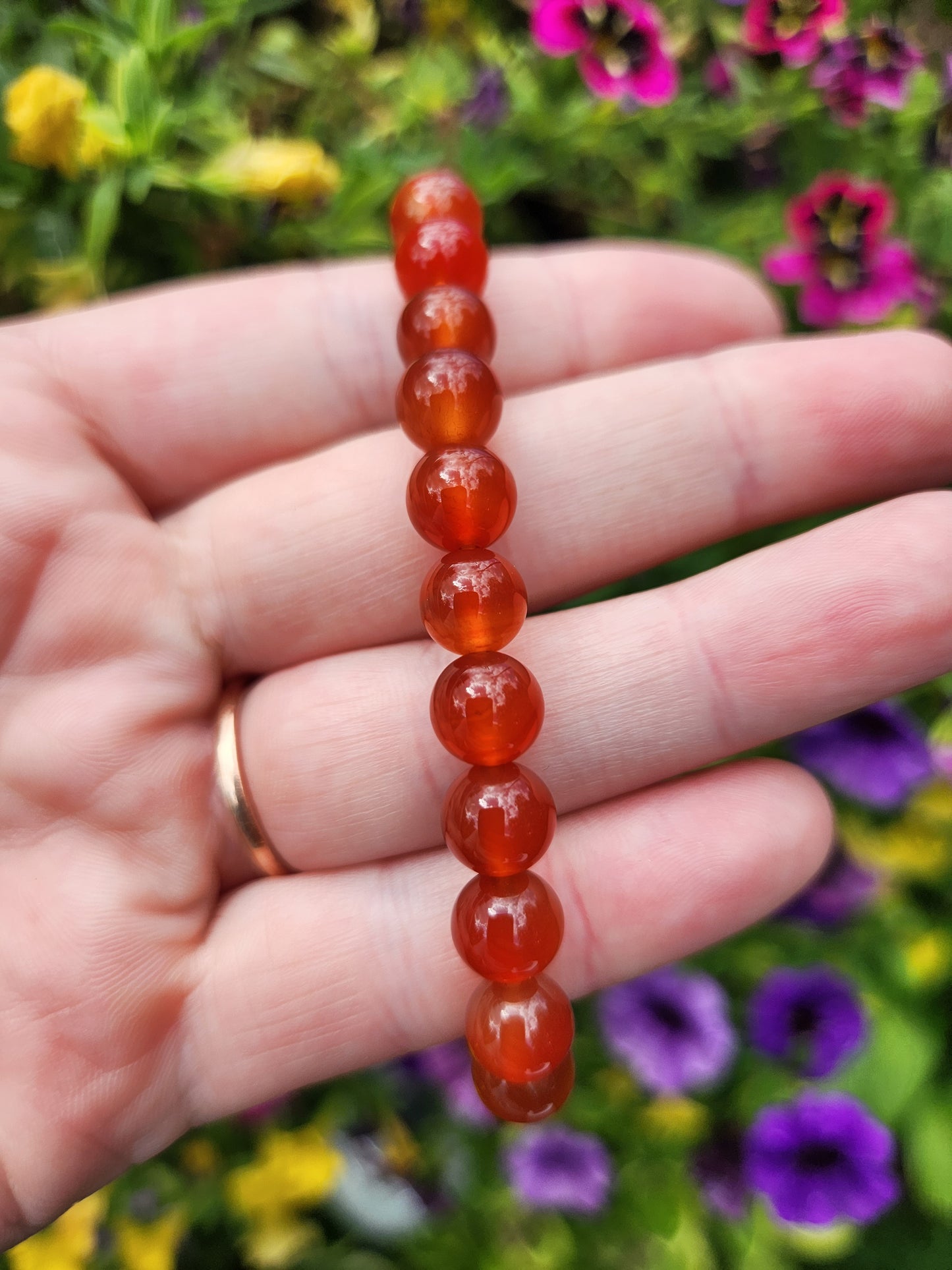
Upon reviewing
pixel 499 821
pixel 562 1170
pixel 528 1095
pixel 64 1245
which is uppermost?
pixel 499 821

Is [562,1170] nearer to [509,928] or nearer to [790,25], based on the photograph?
[509,928]

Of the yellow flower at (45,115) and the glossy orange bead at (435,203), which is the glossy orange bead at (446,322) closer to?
the glossy orange bead at (435,203)

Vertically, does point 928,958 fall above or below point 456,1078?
above

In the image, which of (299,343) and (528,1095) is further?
(299,343)

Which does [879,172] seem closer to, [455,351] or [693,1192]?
[455,351]

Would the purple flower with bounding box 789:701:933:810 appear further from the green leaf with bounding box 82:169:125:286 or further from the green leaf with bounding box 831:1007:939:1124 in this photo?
the green leaf with bounding box 82:169:125:286

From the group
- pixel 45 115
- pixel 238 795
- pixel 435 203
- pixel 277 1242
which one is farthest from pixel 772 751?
pixel 45 115

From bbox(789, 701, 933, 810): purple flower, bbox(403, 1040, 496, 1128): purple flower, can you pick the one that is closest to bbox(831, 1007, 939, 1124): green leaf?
bbox(789, 701, 933, 810): purple flower

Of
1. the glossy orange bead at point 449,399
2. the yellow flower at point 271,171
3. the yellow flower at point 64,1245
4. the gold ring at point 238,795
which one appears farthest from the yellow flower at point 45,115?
the yellow flower at point 64,1245
